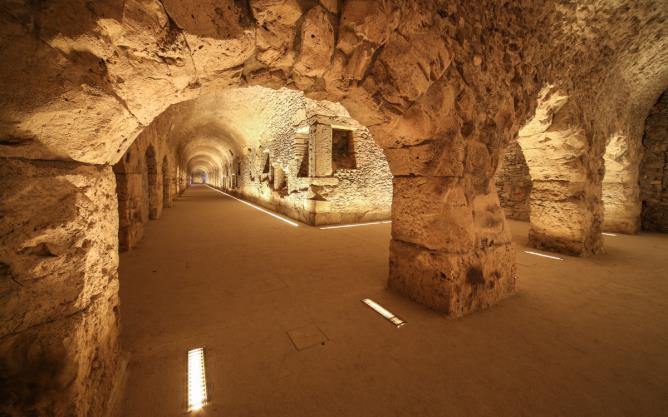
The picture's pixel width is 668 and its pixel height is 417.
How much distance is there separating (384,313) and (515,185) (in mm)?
8591

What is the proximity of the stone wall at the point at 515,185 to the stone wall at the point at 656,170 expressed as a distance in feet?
8.44

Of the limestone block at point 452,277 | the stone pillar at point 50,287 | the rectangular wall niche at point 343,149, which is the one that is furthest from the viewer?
the rectangular wall niche at point 343,149

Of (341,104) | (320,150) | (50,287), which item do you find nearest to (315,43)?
(341,104)

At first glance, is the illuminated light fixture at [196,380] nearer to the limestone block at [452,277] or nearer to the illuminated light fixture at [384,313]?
the illuminated light fixture at [384,313]

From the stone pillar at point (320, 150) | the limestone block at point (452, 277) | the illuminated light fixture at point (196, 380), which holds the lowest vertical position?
the illuminated light fixture at point (196, 380)

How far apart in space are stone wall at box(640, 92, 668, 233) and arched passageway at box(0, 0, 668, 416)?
289 cm

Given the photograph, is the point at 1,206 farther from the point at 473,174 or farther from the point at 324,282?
the point at 473,174

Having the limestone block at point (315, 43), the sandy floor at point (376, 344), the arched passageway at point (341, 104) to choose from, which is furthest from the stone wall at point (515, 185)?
the limestone block at point (315, 43)

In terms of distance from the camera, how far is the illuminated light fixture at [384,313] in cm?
241

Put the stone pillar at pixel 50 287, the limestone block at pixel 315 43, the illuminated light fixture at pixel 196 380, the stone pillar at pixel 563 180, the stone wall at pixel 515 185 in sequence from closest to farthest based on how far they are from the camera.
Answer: the stone pillar at pixel 50 287 < the illuminated light fixture at pixel 196 380 < the limestone block at pixel 315 43 < the stone pillar at pixel 563 180 < the stone wall at pixel 515 185

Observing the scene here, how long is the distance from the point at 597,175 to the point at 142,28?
677cm

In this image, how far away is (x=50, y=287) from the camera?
1107 millimetres

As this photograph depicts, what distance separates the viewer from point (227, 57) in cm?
156

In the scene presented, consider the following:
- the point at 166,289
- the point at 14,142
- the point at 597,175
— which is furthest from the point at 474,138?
the point at 597,175
